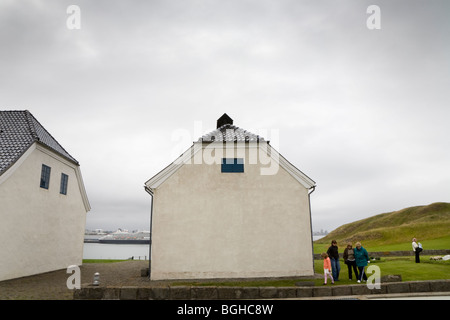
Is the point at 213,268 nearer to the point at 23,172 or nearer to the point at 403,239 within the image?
the point at 23,172

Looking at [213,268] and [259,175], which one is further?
[259,175]

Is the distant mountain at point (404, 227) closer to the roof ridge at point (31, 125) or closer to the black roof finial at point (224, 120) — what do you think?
the black roof finial at point (224, 120)

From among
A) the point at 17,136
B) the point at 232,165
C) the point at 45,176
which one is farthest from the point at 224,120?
the point at 17,136

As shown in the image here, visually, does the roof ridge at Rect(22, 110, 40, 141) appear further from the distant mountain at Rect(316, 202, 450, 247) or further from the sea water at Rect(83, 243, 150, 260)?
the distant mountain at Rect(316, 202, 450, 247)

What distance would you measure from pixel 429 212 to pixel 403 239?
21.9 m

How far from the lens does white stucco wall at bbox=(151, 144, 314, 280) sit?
14311 millimetres

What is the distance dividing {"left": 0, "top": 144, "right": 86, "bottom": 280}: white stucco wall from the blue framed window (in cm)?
1144

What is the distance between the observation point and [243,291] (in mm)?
10383

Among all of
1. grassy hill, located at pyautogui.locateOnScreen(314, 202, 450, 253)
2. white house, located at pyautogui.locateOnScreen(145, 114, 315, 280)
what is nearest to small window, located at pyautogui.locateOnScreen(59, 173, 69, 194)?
white house, located at pyautogui.locateOnScreen(145, 114, 315, 280)

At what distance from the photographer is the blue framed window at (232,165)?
15.6m

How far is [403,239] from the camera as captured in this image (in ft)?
137

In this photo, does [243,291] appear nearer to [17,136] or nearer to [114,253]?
[17,136]

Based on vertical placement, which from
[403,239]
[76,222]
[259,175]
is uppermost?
[259,175]
